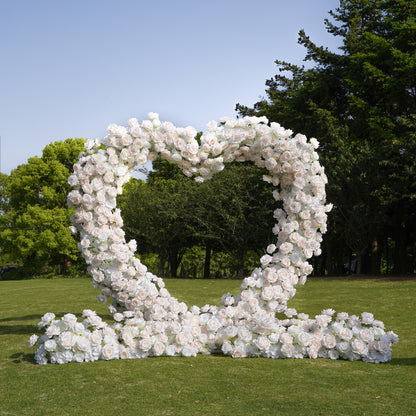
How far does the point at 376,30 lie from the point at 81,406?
30.9m

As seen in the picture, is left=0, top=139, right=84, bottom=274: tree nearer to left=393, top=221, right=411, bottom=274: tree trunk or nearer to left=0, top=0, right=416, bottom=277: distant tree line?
left=0, top=0, right=416, bottom=277: distant tree line

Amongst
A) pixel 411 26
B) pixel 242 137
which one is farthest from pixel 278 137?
pixel 411 26

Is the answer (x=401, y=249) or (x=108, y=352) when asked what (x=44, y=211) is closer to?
(x=401, y=249)

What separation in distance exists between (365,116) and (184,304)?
22.4 meters

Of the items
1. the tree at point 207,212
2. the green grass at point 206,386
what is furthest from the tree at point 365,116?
the green grass at point 206,386

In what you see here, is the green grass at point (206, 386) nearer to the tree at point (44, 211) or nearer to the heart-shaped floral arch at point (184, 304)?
the heart-shaped floral arch at point (184, 304)

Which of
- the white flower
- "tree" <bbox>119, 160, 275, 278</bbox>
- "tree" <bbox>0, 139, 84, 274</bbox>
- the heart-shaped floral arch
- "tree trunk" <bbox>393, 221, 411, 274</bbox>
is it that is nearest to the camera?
the white flower

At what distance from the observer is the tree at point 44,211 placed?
32.3 metres

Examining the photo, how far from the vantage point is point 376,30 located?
30.2m

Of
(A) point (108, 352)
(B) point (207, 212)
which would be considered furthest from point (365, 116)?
(A) point (108, 352)

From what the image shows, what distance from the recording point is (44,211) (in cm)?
3266

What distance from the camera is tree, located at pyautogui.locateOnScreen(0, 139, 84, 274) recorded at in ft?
106

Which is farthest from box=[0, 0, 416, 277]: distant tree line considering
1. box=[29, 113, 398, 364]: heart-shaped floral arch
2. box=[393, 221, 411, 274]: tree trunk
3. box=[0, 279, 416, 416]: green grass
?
box=[0, 279, 416, 416]: green grass

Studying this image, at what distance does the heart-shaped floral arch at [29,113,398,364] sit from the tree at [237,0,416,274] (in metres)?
14.2
